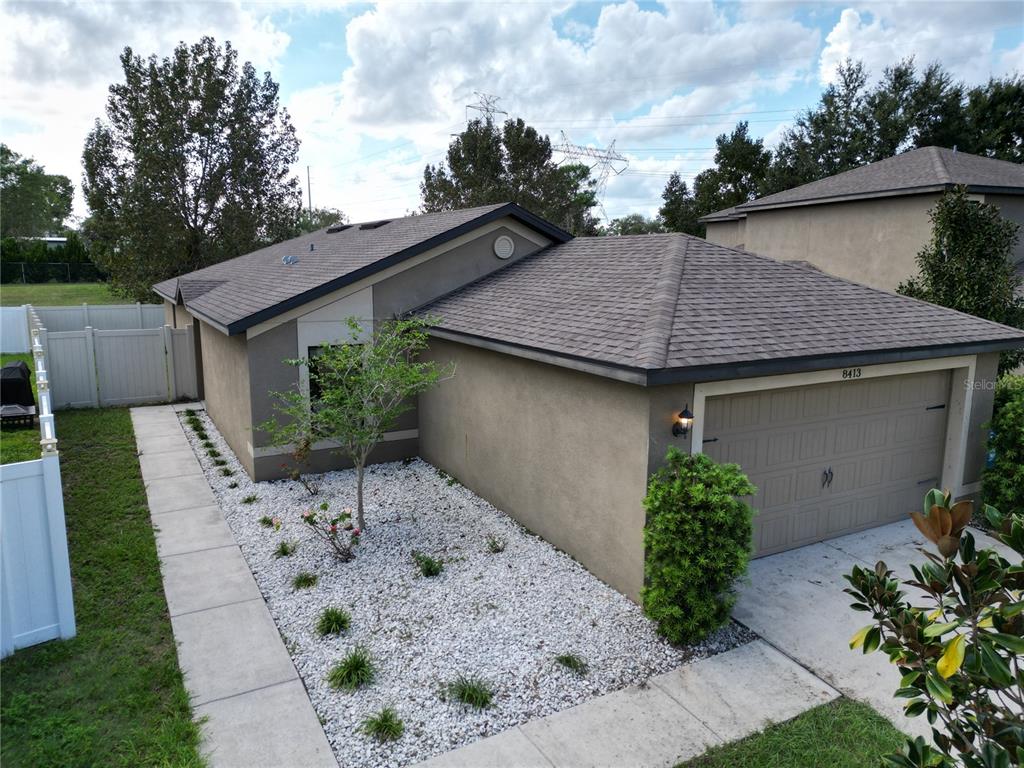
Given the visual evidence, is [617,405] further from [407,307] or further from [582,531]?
[407,307]

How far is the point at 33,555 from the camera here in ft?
18.4

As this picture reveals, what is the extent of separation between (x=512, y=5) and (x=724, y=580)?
11219 millimetres

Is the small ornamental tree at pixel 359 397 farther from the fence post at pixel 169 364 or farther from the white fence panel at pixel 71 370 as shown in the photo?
the white fence panel at pixel 71 370

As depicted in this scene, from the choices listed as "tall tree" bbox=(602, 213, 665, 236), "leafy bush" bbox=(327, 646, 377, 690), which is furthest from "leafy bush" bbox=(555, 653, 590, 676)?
"tall tree" bbox=(602, 213, 665, 236)

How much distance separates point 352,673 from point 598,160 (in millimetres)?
62553

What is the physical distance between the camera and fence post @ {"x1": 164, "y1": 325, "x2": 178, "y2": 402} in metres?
16.2

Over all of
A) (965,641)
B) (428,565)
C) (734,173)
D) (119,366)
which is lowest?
(428,565)

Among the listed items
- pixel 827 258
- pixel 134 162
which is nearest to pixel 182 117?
pixel 134 162

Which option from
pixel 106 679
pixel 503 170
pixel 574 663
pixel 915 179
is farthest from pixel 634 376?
pixel 503 170

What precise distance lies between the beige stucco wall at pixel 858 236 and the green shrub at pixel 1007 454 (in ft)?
25.0

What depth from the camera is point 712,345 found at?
7008 mm

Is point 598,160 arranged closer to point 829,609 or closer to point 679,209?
point 679,209

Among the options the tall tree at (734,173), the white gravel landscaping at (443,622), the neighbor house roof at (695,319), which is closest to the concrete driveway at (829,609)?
the white gravel landscaping at (443,622)

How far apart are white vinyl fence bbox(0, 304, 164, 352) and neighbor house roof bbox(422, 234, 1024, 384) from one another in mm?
18307
